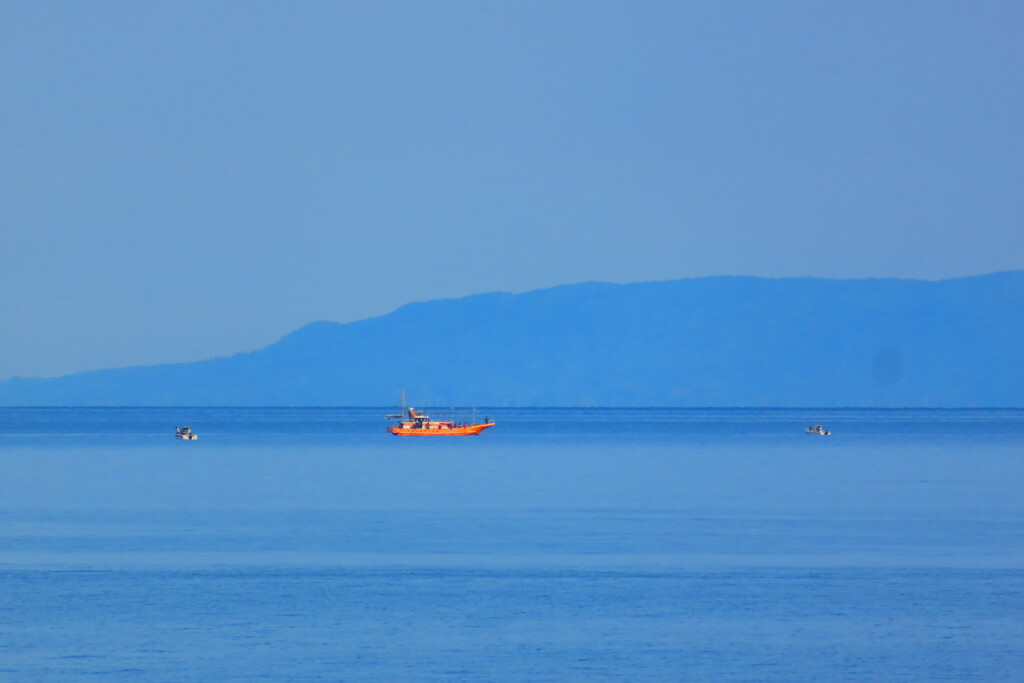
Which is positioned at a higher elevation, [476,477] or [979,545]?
[476,477]

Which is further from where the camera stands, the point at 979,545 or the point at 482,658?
the point at 979,545

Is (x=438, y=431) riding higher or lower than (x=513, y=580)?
higher

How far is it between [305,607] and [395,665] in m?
5.94

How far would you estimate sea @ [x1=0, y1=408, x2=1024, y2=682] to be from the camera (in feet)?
84.0

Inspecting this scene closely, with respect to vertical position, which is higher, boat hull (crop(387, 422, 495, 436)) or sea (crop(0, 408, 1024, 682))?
boat hull (crop(387, 422, 495, 436))

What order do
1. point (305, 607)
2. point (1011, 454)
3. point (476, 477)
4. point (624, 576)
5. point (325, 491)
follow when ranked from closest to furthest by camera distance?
point (305, 607) < point (624, 576) < point (325, 491) < point (476, 477) < point (1011, 454)

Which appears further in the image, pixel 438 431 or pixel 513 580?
pixel 438 431

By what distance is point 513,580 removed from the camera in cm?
3481

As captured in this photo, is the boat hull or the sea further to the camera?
the boat hull

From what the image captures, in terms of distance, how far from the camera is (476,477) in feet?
252

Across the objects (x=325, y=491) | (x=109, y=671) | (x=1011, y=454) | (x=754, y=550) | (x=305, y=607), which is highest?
(x=1011, y=454)

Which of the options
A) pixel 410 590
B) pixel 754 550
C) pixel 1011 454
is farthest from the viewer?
pixel 1011 454

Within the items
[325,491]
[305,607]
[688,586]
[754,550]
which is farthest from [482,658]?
[325,491]

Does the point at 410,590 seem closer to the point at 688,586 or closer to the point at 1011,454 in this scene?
the point at 688,586
